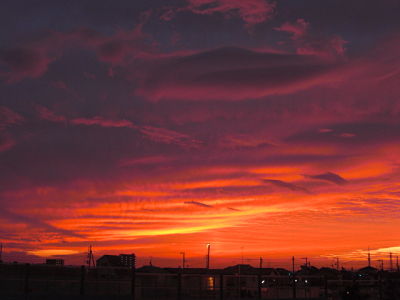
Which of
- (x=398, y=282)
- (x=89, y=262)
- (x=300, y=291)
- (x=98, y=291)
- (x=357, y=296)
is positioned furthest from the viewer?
(x=89, y=262)

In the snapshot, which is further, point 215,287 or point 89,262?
point 89,262

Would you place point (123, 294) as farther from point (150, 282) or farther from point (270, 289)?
point (270, 289)

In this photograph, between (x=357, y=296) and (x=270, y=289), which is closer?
(x=270, y=289)

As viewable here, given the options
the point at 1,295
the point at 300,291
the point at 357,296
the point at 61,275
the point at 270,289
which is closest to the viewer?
the point at 1,295

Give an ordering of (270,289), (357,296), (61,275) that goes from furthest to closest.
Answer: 1. (357,296)
2. (270,289)
3. (61,275)

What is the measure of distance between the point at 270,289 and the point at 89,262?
233 ft

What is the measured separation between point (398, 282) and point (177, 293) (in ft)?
106

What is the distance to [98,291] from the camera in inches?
1233

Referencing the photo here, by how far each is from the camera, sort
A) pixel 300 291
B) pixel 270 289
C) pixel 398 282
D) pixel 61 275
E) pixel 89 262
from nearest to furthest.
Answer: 1. pixel 61 275
2. pixel 270 289
3. pixel 300 291
4. pixel 398 282
5. pixel 89 262

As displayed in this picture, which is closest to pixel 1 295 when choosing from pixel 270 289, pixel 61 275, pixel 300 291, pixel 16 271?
pixel 16 271

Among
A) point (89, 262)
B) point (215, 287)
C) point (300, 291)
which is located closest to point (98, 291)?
point (215, 287)

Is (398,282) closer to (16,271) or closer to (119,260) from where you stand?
(16,271)

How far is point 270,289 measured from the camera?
4209 cm

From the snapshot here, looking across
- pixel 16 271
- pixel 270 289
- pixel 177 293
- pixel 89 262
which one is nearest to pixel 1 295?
pixel 16 271
